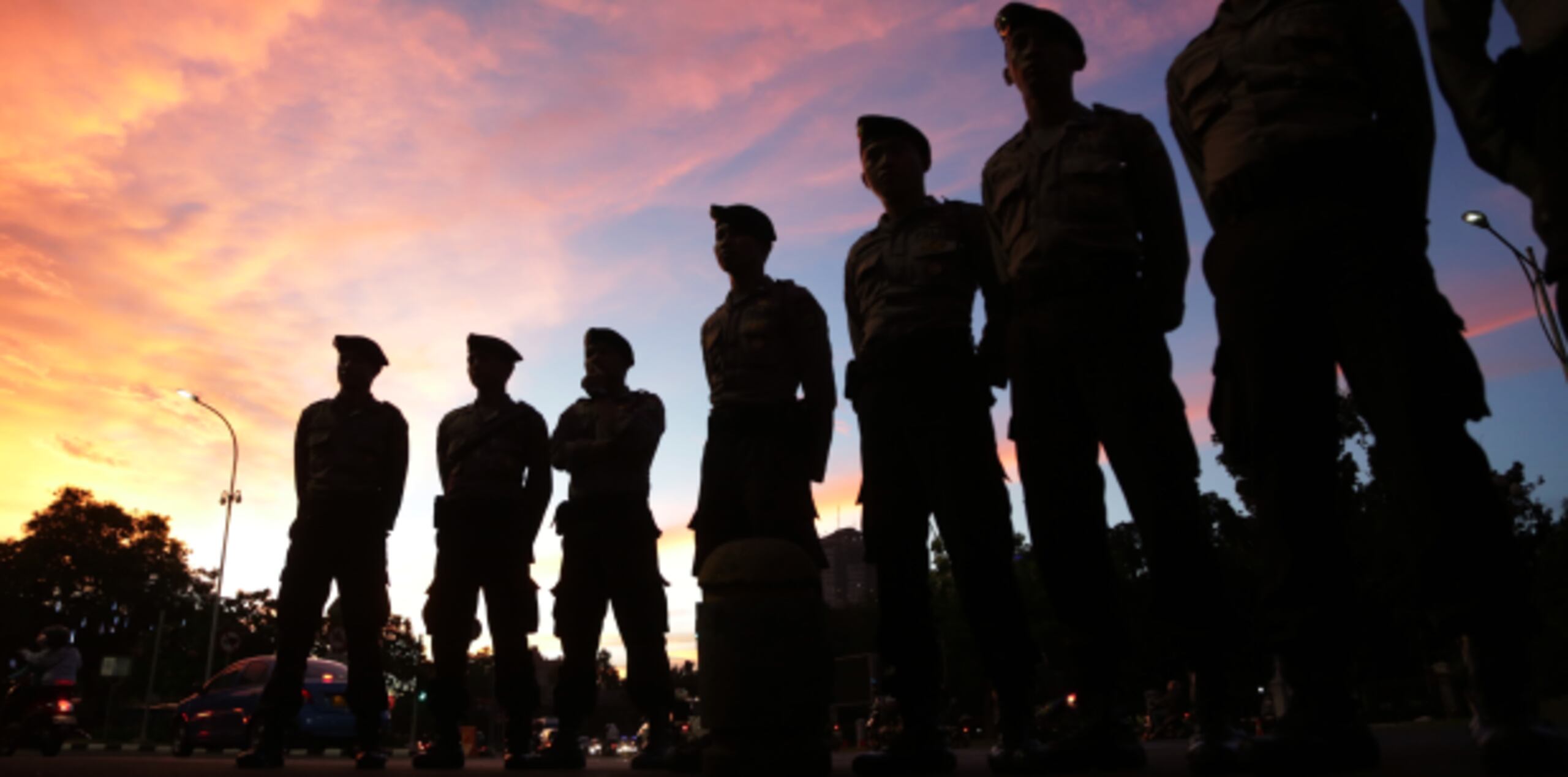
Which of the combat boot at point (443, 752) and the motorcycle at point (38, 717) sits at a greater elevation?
the motorcycle at point (38, 717)

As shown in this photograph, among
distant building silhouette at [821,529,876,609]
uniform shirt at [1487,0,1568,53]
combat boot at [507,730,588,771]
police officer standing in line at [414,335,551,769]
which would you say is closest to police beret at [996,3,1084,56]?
uniform shirt at [1487,0,1568,53]

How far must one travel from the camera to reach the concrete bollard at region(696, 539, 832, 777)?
3322mm

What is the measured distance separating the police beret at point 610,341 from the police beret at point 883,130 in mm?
2453

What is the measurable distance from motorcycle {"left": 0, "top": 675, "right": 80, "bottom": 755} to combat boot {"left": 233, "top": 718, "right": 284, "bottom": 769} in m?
9.12

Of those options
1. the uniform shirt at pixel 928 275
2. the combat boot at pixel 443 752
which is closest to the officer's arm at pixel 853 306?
the uniform shirt at pixel 928 275

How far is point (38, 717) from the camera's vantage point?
1247cm

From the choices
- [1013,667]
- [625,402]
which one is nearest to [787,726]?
[1013,667]

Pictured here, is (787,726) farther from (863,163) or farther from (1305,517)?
(863,163)

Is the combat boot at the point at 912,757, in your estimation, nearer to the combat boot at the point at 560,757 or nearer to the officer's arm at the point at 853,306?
the officer's arm at the point at 853,306

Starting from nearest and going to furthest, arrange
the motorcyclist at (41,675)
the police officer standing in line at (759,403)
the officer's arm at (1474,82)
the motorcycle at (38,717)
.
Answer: the officer's arm at (1474,82) < the police officer standing in line at (759,403) < the motorcycle at (38,717) < the motorcyclist at (41,675)

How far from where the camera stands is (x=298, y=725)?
1407 centimetres

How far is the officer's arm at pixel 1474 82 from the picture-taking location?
2.43 meters

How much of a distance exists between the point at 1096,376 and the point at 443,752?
14.4 feet

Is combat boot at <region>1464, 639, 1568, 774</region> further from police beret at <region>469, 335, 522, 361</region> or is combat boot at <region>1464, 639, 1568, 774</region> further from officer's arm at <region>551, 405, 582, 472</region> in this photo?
police beret at <region>469, 335, 522, 361</region>
